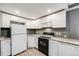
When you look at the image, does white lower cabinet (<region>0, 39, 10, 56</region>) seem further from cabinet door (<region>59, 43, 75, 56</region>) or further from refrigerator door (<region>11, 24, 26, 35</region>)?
cabinet door (<region>59, 43, 75, 56</region>)

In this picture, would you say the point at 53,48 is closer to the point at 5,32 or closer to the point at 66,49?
the point at 66,49

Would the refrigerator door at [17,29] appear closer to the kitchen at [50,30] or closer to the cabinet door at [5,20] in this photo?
the kitchen at [50,30]

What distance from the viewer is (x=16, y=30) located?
3252 mm

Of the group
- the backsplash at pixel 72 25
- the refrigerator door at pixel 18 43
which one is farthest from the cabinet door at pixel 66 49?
the refrigerator door at pixel 18 43

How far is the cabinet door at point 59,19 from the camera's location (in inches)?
108

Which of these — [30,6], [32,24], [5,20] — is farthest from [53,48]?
[32,24]

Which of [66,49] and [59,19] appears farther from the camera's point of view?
[59,19]

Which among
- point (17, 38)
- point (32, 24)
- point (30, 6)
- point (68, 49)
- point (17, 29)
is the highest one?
point (30, 6)

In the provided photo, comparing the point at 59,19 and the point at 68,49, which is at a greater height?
the point at 59,19

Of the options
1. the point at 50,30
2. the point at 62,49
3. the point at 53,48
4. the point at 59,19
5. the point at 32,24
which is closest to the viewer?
the point at 62,49

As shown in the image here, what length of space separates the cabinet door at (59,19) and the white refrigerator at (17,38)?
1641mm

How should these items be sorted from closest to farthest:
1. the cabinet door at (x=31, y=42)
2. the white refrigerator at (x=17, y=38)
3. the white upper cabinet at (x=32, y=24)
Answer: the white refrigerator at (x=17, y=38)
the cabinet door at (x=31, y=42)
the white upper cabinet at (x=32, y=24)

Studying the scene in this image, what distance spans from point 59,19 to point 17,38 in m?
2.03

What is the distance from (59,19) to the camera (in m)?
2.96
